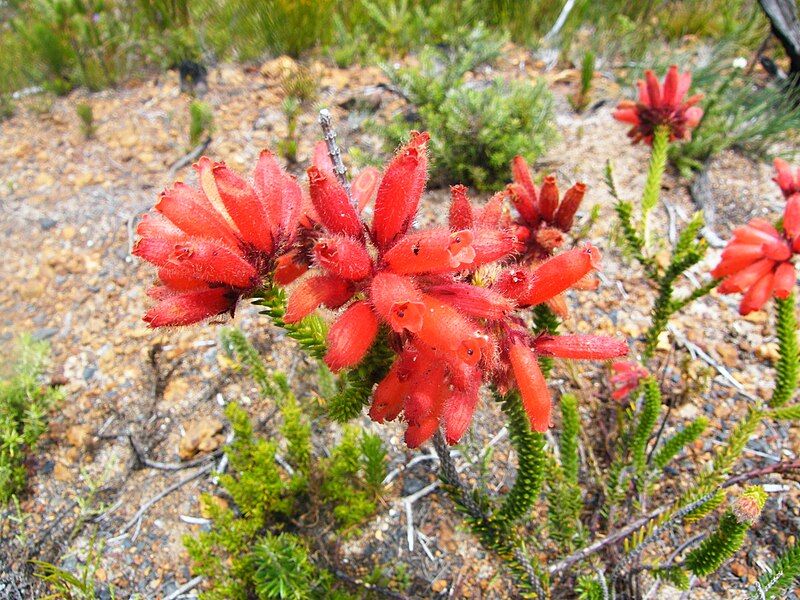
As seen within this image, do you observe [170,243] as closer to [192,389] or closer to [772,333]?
[192,389]

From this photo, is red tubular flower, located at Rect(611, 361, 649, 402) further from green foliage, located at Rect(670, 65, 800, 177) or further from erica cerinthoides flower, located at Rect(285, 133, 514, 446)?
green foliage, located at Rect(670, 65, 800, 177)

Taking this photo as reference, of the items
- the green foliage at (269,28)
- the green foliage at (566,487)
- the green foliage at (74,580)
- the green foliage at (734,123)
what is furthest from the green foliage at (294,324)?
the green foliage at (269,28)

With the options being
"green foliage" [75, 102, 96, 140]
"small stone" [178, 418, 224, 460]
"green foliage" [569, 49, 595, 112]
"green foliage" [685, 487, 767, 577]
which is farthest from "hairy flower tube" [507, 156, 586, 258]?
"green foliage" [75, 102, 96, 140]

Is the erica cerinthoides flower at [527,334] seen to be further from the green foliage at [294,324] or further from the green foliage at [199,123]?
the green foliage at [199,123]

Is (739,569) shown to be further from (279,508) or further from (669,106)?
(669,106)

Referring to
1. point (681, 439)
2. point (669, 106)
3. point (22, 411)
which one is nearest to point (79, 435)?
point (22, 411)

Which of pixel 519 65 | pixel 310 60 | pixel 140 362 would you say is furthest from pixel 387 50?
pixel 140 362
